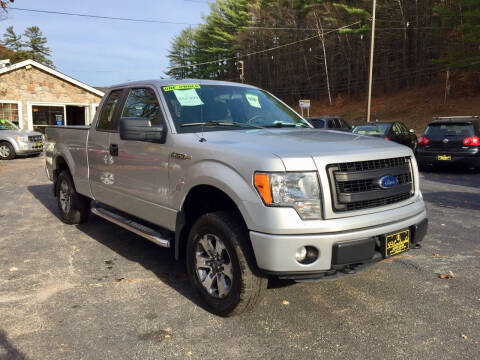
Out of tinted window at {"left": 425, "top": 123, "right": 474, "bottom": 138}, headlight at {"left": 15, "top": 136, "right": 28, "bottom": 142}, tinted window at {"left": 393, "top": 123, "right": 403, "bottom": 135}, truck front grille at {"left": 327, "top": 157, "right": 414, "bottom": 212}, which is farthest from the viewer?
headlight at {"left": 15, "top": 136, "right": 28, "bottom": 142}

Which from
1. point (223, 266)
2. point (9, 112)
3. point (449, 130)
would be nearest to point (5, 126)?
point (9, 112)

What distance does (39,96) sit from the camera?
82.0 feet

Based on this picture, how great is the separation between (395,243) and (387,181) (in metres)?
0.48

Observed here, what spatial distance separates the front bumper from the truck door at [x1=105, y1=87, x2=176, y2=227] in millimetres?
1186

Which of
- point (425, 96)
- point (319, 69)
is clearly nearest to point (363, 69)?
point (319, 69)

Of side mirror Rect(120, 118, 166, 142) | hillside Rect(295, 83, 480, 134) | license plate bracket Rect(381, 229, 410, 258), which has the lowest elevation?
license plate bracket Rect(381, 229, 410, 258)

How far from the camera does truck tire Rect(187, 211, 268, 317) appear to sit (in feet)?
9.92

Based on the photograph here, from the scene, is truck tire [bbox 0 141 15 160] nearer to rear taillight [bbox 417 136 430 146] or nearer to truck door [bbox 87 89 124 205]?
truck door [bbox 87 89 124 205]

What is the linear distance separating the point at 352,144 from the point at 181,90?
1807mm

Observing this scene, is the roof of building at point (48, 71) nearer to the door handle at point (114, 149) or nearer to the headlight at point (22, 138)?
the headlight at point (22, 138)

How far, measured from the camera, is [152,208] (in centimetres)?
402

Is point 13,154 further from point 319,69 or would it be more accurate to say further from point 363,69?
point 319,69

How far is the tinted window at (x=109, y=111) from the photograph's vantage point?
488 cm

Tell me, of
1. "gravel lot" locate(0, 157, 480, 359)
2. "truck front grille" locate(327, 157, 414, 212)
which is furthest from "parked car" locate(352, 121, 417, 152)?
"truck front grille" locate(327, 157, 414, 212)
